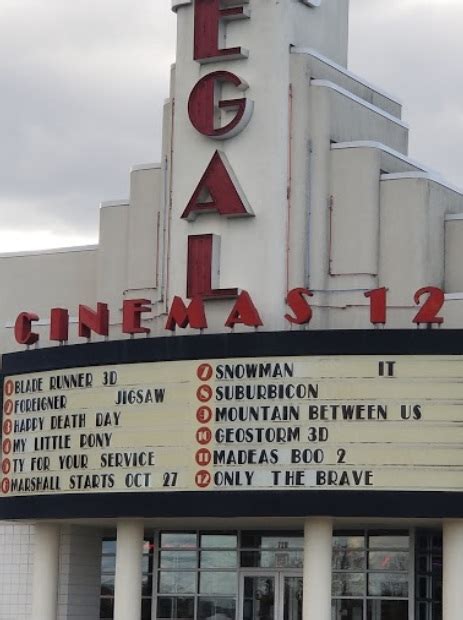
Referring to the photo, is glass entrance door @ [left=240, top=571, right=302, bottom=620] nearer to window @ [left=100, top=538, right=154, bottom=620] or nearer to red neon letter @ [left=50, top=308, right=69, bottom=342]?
window @ [left=100, top=538, right=154, bottom=620]

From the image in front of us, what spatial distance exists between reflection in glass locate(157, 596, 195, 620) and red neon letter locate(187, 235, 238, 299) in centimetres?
788

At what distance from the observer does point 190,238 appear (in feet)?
142

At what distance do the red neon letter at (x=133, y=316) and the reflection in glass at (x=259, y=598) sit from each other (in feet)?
22.6

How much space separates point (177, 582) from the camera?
46.0 meters

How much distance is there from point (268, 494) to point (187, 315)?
181 inches

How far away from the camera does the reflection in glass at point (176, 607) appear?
45688 mm

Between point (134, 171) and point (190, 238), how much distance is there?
131 inches

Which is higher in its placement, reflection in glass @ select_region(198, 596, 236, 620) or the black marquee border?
the black marquee border

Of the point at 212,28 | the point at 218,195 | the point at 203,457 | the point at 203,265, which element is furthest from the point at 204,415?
the point at 212,28

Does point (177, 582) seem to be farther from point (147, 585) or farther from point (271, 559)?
point (271, 559)

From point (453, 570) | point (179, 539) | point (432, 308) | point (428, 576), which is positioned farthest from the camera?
point (179, 539)

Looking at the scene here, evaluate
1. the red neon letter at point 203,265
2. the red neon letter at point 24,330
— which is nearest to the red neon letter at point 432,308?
the red neon letter at point 203,265

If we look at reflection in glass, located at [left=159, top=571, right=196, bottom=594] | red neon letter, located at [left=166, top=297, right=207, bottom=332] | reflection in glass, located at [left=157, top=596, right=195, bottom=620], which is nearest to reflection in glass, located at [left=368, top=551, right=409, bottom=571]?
reflection in glass, located at [left=159, top=571, right=196, bottom=594]

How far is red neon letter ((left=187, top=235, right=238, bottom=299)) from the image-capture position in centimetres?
4284
